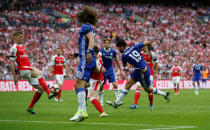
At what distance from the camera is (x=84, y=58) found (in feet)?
33.1

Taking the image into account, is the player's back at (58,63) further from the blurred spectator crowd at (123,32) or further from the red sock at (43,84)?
the blurred spectator crowd at (123,32)

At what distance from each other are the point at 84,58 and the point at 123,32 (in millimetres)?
40054

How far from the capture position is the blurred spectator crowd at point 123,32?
132 feet

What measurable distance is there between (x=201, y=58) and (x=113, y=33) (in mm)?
10734

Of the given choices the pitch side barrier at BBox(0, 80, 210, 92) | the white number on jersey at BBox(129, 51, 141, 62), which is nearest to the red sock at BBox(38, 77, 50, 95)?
the white number on jersey at BBox(129, 51, 141, 62)

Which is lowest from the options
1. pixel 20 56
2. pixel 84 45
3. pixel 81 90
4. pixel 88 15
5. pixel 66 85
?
pixel 66 85

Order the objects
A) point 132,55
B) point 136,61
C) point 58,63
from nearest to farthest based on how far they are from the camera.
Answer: point 132,55, point 136,61, point 58,63

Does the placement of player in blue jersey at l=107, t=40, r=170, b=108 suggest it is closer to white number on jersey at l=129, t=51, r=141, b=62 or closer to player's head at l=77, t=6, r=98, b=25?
white number on jersey at l=129, t=51, r=141, b=62

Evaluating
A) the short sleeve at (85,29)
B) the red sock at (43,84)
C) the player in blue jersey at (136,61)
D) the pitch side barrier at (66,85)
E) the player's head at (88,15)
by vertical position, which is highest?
the player's head at (88,15)

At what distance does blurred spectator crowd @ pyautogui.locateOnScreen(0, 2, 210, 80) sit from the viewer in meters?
40.3

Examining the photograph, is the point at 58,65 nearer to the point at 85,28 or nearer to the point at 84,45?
the point at 84,45

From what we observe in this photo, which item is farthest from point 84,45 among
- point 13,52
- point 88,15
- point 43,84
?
point 43,84

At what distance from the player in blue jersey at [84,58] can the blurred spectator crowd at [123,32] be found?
26.7 metres

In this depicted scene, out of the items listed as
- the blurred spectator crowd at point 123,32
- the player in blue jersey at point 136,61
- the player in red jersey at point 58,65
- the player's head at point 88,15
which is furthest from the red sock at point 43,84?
the blurred spectator crowd at point 123,32
